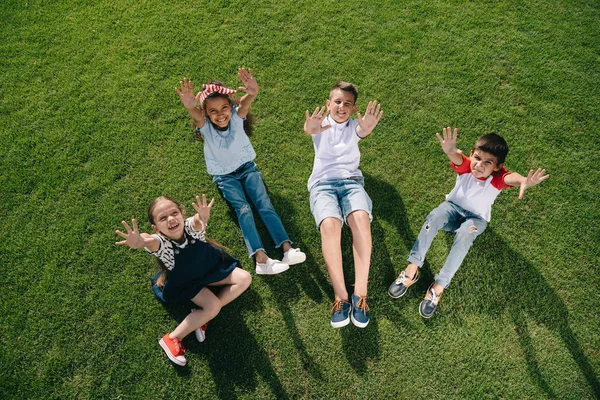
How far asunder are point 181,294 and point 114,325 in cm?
98

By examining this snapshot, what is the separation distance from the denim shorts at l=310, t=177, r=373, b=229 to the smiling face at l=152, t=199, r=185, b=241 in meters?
1.50

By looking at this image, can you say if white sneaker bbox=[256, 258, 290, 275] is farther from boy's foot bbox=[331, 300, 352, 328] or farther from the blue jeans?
boy's foot bbox=[331, 300, 352, 328]

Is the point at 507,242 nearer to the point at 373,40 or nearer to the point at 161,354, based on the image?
the point at 373,40

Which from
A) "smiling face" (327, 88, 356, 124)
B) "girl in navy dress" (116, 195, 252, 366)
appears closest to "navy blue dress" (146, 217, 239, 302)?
"girl in navy dress" (116, 195, 252, 366)

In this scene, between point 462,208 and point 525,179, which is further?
point 462,208

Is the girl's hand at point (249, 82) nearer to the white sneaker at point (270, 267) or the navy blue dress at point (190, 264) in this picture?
the navy blue dress at point (190, 264)

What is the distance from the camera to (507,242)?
16.4ft

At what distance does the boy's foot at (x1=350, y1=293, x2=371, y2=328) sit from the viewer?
4.38 meters

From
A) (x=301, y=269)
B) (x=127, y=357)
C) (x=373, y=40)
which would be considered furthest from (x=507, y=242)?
(x=127, y=357)

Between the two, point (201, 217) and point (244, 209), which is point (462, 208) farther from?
point (201, 217)

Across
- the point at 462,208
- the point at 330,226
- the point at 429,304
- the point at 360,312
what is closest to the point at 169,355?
the point at 360,312

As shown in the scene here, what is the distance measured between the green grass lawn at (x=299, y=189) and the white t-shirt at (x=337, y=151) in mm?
645

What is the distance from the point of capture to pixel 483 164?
436 cm

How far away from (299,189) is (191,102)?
178cm
